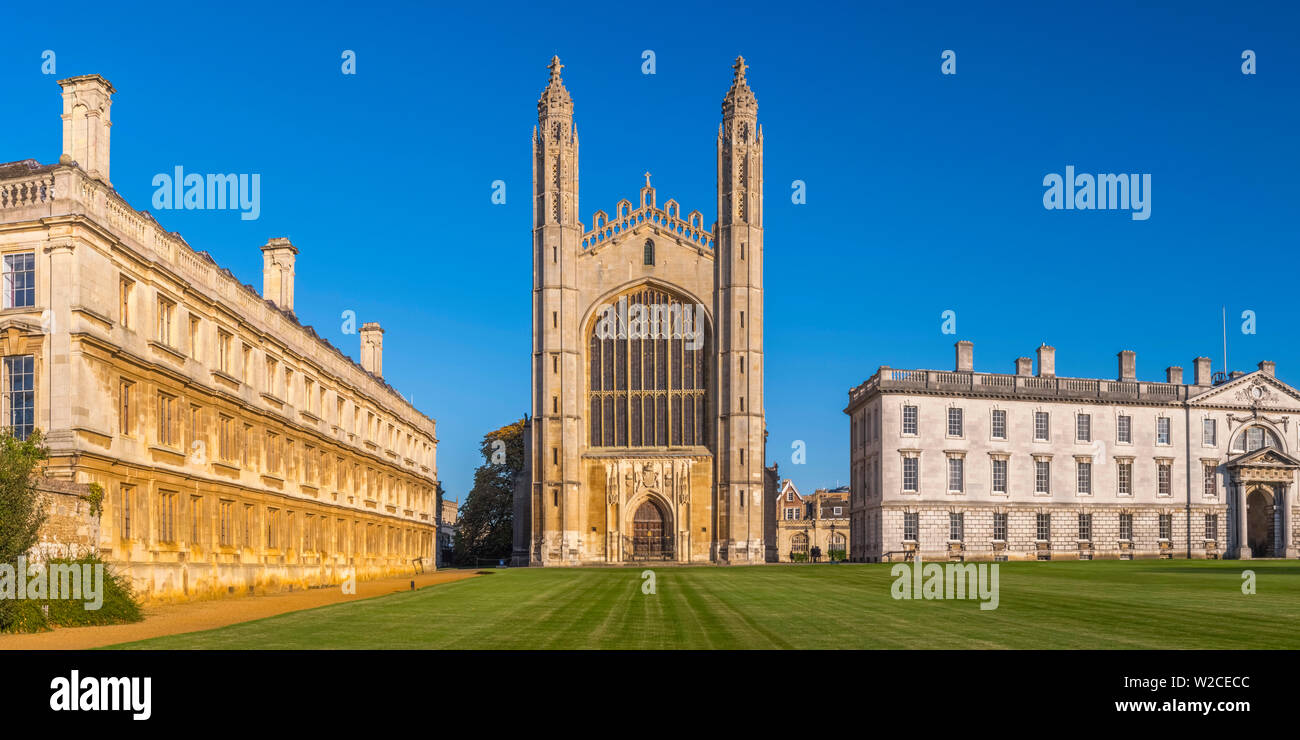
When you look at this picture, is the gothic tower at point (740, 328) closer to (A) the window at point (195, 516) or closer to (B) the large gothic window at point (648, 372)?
(B) the large gothic window at point (648, 372)

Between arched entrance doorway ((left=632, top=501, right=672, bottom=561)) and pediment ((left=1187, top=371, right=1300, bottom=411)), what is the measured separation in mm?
33650

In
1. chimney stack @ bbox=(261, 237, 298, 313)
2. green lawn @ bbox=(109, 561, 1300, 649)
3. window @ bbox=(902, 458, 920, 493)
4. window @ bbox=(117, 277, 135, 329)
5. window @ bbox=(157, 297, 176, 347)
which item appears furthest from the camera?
window @ bbox=(902, 458, 920, 493)

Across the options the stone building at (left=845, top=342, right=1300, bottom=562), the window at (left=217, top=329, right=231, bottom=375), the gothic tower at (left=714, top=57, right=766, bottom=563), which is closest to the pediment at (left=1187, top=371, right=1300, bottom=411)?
the stone building at (left=845, top=342, right=1300, bottom=562)

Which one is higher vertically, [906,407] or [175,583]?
[906,407]

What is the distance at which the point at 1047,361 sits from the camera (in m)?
73.4

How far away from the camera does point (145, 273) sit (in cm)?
2939

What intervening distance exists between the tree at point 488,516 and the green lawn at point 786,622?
Answer: 5375cm

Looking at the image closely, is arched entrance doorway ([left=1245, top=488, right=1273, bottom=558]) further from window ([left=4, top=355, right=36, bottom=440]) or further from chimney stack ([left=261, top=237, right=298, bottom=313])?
window ([left=4, top=355, right=36, bottom=440])

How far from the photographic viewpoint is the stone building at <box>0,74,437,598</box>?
25.4 m

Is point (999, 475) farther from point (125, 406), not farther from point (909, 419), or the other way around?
point (125, 406)

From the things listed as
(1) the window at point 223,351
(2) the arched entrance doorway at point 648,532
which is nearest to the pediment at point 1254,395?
(2) the arched entrance doorway at point 648,532

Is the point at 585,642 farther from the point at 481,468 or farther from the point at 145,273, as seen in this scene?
the point at 481,468
